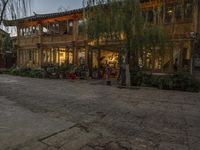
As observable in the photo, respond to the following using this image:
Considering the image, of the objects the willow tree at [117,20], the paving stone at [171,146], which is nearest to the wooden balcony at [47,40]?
the willow tree at [117,20]

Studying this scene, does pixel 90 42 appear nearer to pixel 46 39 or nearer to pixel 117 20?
pixel 117 20

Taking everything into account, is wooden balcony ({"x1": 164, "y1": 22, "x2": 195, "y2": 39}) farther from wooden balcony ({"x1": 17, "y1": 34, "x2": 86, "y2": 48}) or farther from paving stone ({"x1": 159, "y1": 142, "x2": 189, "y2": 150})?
paving stone ({"x1": 159, "y1": 142, "x2": 189, "y2": 150})

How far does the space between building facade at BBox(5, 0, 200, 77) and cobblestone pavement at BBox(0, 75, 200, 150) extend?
104 inches

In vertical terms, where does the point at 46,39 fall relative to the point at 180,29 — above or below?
above

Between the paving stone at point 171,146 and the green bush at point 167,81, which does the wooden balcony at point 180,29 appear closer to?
the green bush at point 167,81

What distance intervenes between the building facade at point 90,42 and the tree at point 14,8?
0.27 meters

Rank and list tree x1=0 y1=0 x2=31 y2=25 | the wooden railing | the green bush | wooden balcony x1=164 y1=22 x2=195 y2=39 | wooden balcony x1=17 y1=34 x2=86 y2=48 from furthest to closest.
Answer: the wooden railing < wooden balcony x1=17 y1=34 x2=86 y2=48 < wooden balcony x1=164 y1=22 x2=195 y2=39 < the green bush < tree x1=0 y1=0 x2=31 y2=25

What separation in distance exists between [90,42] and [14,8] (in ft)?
42.3

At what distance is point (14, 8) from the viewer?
17.2 feet

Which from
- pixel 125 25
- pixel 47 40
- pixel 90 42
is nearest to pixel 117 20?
pixel 125 25

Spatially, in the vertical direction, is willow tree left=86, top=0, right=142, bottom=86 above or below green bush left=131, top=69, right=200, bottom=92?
above

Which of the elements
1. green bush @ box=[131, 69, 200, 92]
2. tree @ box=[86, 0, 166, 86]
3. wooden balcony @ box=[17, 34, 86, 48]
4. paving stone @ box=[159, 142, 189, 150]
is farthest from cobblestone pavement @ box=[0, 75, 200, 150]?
wooden balcony @ box=[17, 34, 86, 48]

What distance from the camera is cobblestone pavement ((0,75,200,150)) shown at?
457 cm

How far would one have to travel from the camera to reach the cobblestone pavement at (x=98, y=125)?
180 inches
